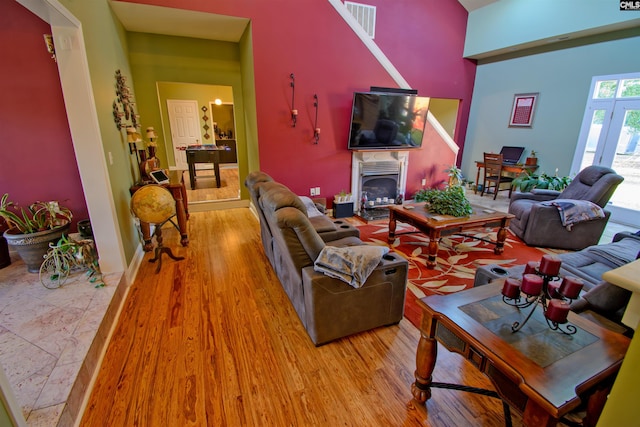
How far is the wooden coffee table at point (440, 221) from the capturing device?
3.14m

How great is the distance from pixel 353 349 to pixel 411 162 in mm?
4285

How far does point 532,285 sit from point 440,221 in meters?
1.93

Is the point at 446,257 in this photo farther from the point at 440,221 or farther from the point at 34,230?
the point at 34,230

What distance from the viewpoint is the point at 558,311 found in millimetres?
1222

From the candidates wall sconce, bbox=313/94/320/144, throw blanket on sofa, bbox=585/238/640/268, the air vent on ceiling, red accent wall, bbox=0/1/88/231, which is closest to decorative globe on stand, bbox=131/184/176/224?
red accent wall, bbox=0/1/88/231

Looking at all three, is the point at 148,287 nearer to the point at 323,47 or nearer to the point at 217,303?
the point at 217,303

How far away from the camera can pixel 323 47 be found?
4359mm

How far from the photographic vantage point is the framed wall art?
5.88m

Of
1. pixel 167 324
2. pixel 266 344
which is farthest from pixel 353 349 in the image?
pixel 167 324

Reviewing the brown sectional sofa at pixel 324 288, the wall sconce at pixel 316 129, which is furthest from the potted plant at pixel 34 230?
the wall sconce at pixel 316 129

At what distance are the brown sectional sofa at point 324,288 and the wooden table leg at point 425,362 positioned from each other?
1.76 feet

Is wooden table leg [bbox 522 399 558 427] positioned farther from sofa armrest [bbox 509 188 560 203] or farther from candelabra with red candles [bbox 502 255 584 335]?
sofa armrest [bbox 509 188 560 203]

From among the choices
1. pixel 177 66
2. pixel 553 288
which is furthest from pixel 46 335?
pixel 177 66

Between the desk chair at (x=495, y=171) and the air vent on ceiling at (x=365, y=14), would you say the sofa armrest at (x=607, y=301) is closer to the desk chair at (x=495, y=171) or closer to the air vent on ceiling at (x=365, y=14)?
the desk chair at (x=495, y=171)
